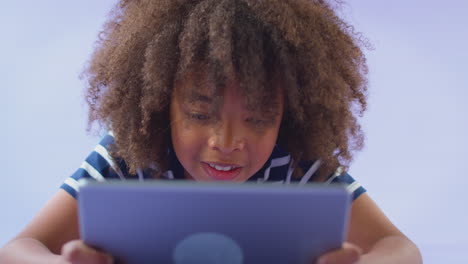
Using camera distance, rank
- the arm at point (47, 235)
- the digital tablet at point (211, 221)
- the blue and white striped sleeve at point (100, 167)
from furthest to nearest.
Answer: the blue and white striped sleeve at point (100, 167) < the arm at point (47, 235) < the digital tablet at point (211, 221)

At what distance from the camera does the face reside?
2.37 ft

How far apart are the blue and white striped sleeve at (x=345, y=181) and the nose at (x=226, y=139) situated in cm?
29

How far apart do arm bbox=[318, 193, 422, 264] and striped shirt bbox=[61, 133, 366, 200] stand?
30 millimetres

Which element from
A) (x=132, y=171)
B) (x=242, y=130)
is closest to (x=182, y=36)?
(x=242, y=130)

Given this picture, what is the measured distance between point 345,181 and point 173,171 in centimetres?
31

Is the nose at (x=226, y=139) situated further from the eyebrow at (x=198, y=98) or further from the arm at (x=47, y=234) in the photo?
the arm at (x=47, y=234)

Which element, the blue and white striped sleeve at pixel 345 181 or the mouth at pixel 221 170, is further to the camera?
the blue and white striped sleeve at pixel 345 181

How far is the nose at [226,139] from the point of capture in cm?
72

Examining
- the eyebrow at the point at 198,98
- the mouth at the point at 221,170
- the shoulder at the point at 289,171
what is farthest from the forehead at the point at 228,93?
the shoulder at the point at 289,171

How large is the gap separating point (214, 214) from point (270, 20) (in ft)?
1.21

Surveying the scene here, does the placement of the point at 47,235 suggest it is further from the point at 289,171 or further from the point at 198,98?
the point at 289,171

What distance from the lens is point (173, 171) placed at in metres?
0.92

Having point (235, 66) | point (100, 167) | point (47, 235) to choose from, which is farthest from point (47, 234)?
point (235, 66)

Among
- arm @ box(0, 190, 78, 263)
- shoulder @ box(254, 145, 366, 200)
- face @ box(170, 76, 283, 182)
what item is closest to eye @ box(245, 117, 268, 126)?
face @ box(170, 76, 283, 182)
